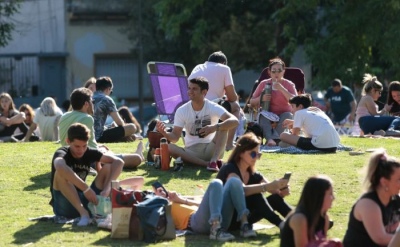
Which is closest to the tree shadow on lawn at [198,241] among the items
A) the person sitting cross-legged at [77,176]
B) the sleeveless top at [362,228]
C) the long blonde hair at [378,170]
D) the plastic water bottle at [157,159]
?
the person sitting cross-legged at [77,176]

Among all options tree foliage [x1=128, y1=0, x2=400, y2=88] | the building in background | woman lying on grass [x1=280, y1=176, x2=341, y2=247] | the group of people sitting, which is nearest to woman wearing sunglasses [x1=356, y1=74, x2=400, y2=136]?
the group of people sitting

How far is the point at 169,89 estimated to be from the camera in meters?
18.0

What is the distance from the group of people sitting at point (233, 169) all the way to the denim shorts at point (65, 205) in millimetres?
10

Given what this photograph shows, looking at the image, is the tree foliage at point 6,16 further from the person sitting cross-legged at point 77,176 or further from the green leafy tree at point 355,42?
the person sitting cross-legged at point 77,176

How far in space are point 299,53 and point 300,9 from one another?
8.73m

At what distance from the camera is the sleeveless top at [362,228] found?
28.2 ft

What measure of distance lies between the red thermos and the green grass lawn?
127 millimetres

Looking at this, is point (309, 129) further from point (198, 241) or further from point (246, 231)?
point (198, 241)

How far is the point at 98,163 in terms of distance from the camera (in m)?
11.5

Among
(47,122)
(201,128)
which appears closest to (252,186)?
(201,128)

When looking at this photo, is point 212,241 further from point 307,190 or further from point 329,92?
point 329,92

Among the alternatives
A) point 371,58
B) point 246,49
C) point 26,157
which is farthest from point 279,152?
point 246,49

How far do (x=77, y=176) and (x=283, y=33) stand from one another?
2560 cm

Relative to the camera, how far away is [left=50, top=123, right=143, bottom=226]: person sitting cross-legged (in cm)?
1080
